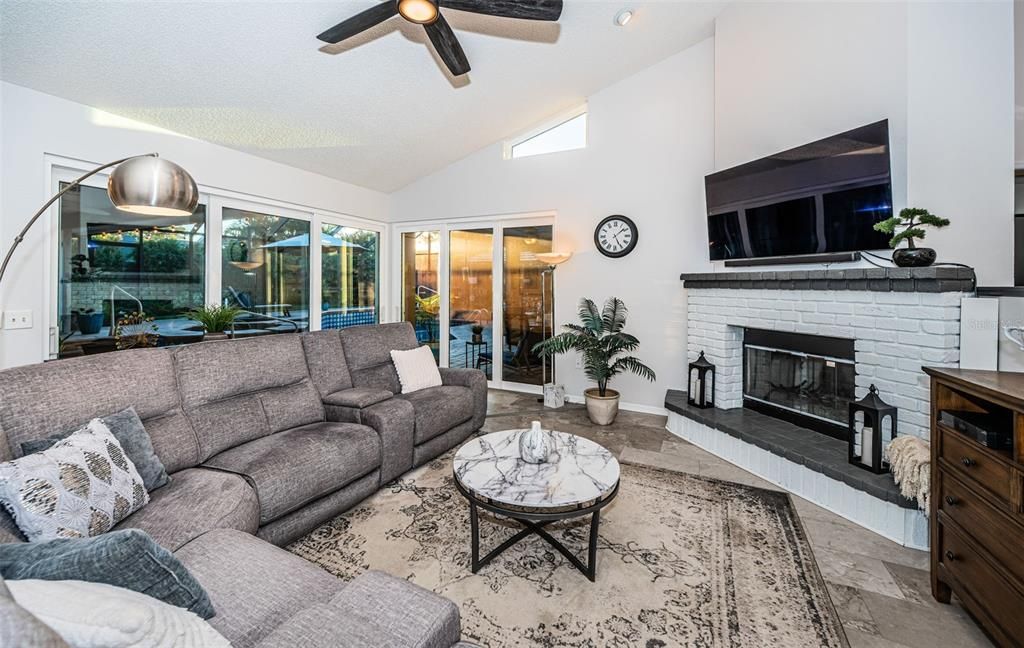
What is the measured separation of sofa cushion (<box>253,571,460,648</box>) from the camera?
0.96 m

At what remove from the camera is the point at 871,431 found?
7.57 ft

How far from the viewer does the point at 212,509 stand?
1.63 metres

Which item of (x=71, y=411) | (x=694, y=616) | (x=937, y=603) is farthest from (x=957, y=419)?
(x=71, y=411)

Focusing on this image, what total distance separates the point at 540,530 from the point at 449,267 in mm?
3980

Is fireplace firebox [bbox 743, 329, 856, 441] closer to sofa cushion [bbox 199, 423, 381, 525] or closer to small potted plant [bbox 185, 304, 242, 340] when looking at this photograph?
sofa cushion [bbox 199, 423, 381, 525]

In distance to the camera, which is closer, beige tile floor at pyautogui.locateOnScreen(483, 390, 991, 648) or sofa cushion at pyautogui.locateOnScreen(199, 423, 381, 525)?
beige tile floor at pyautogui.locateOnScreen(483, 390, 991, 648)

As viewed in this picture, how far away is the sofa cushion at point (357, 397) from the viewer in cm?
264

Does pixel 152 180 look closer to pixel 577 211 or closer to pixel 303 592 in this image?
pixel 303 592

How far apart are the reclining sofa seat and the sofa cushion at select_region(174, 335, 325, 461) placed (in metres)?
0.15

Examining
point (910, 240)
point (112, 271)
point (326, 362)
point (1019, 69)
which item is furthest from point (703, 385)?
point (112, 271)

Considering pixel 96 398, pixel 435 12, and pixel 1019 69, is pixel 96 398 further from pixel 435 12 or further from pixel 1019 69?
pixel 1019 69

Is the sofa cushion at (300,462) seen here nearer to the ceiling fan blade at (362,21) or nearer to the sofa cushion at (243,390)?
the sofa cushion at (243,390)

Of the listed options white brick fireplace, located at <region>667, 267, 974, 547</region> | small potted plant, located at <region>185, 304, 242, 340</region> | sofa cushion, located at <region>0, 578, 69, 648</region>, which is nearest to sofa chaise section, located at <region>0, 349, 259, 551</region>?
small potted plant, located at <region>185, 304, 242, 340</region>

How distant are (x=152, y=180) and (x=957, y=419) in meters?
3.29
